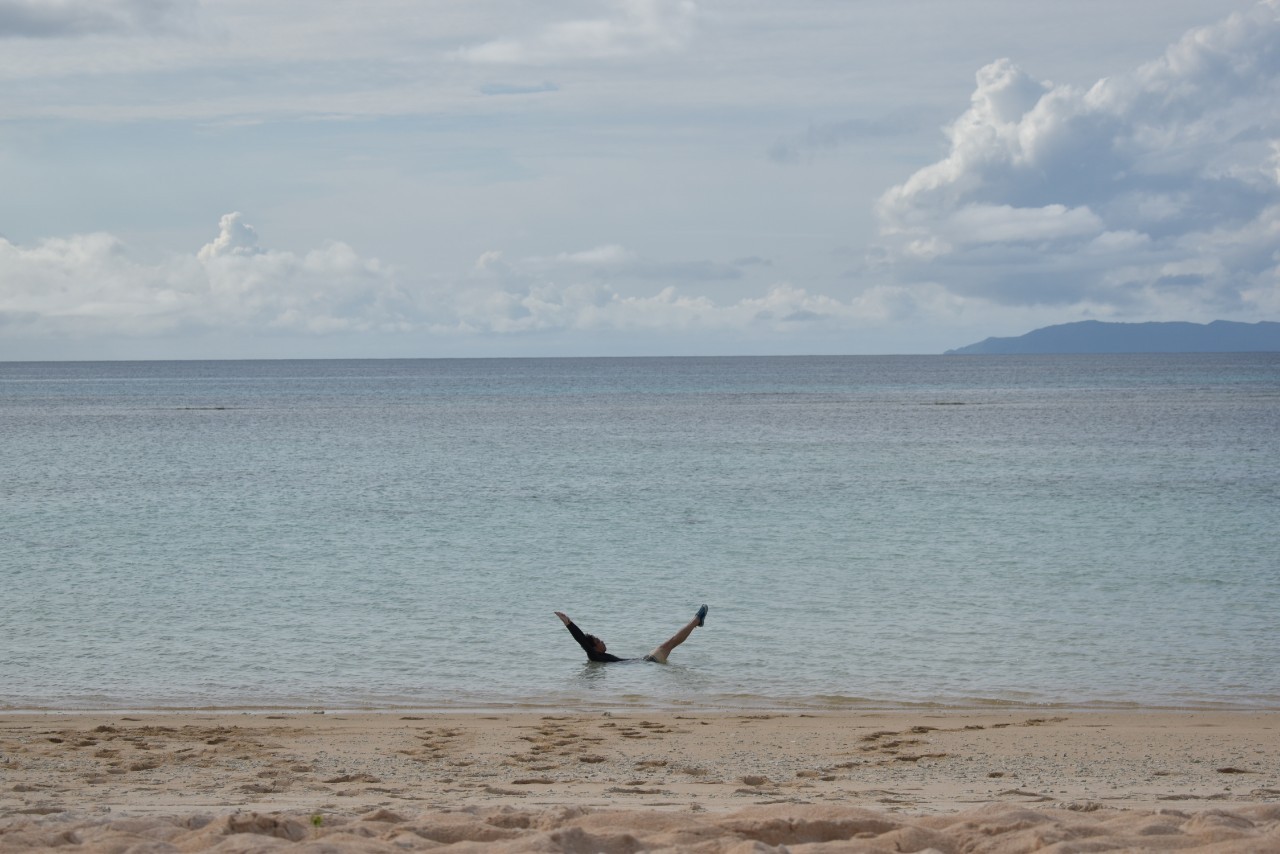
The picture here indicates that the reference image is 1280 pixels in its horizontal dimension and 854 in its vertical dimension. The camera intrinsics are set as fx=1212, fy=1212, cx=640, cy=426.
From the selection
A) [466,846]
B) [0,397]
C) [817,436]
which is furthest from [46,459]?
[0,397]

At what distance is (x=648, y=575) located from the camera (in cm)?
2258

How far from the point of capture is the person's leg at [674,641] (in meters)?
15.7

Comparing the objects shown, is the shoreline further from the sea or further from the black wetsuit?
the black wetsuit

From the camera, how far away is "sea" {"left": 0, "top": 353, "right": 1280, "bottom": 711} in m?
14.7

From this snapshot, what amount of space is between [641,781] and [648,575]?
1313 cm

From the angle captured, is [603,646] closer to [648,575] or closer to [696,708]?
[696,708]

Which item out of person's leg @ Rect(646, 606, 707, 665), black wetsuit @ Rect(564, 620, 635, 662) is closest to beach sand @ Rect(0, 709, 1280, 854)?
black wetsuit @ Rect(564, 620, 635, 662)

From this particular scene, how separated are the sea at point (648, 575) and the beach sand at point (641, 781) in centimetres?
162

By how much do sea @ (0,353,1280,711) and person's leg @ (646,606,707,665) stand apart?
213 millimetres

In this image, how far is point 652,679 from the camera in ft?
49.0

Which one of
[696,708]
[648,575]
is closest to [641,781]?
[696,708]

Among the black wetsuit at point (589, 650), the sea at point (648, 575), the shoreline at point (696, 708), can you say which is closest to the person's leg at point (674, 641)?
the sea at point (648, 575)

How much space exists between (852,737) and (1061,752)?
1.88 metres

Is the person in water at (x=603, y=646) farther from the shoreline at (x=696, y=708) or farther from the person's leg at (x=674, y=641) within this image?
the shoreline at (x=696, y=708)
